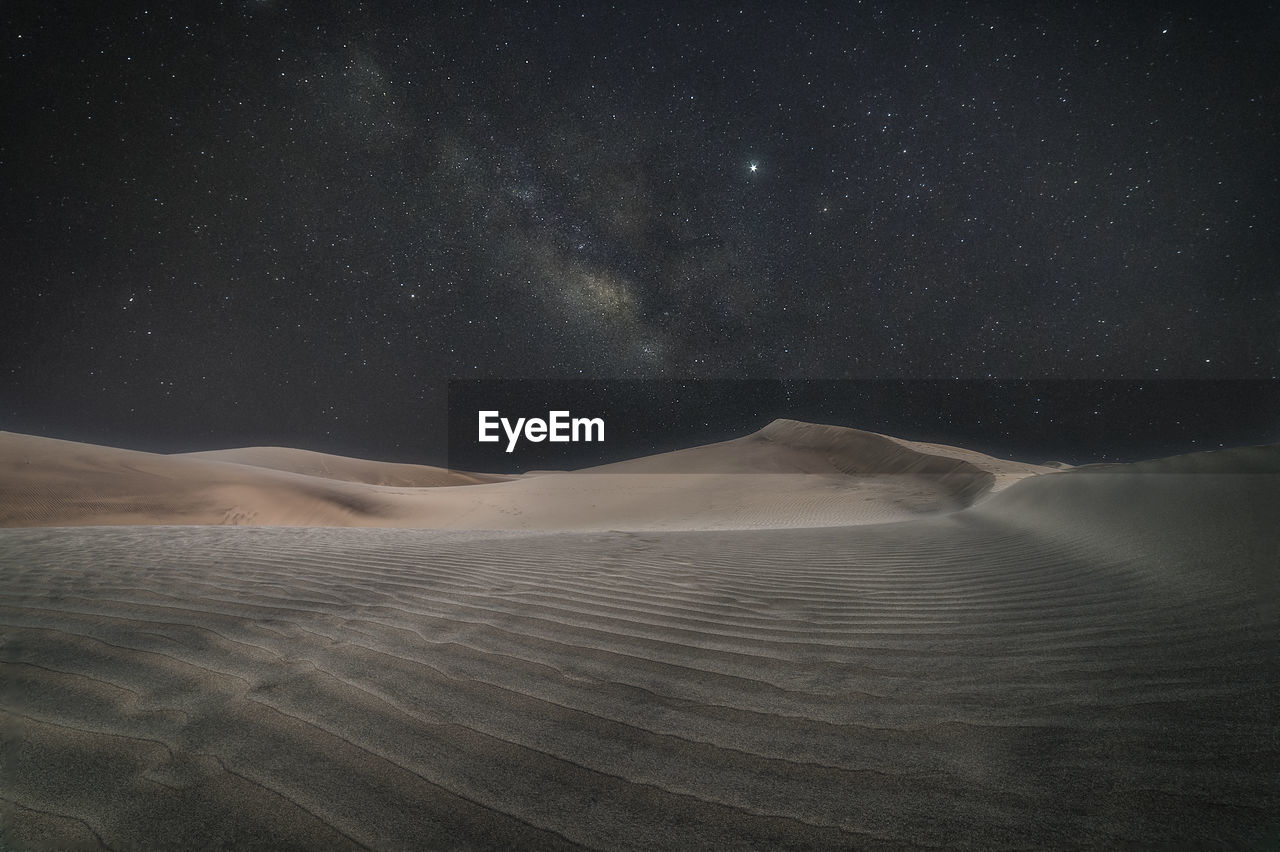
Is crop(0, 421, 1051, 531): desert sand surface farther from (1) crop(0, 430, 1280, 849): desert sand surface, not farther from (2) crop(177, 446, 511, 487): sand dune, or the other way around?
(2) crop(177, 446, 511, 487): sand dune

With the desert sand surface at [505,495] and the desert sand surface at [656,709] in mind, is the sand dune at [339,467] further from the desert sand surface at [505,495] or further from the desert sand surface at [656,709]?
the desert sand surface at [656,709]

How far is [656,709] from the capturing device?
1735 millimetres

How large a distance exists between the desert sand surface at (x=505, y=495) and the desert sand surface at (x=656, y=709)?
9.82 m

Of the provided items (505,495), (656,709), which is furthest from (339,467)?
(656,709)

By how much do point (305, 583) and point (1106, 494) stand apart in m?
8.47

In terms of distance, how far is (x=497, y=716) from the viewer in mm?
1716

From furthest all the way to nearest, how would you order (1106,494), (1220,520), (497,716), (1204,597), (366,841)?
1. (1106,494)
2. (1220,520)
3. (1204,597)
4. (497,716)
5. (366,841)

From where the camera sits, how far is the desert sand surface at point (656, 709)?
3.96 ft

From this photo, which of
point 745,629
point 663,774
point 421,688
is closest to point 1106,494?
point 745,629

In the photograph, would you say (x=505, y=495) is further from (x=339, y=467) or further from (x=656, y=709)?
(x=339, y=467)

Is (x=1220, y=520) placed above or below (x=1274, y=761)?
above

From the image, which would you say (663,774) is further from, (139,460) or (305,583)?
(139,460)

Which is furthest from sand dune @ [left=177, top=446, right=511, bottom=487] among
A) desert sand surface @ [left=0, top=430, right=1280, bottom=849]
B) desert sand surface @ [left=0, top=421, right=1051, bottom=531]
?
desert sand surface @ [left=0, top=430, right=1280, bottom=849]

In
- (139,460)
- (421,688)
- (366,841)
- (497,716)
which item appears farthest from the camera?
(139,460)
